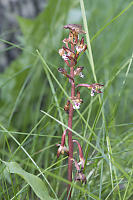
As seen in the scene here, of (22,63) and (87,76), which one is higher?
(22,63)

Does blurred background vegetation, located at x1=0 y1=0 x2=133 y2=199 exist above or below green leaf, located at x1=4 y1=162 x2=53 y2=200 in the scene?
above

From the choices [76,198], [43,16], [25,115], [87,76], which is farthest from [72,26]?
[43,16]

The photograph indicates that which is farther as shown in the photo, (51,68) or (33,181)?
(51,68)

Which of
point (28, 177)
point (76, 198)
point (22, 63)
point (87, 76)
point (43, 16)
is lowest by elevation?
point (76, 198)

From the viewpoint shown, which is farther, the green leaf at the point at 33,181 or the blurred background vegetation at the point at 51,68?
the blurred background vegetation at the point at 51,68

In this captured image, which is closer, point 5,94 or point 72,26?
point 72,26

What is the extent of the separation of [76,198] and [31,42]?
1.52 meters

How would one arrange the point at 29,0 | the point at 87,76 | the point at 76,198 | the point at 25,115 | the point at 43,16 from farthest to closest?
1. the point at 29,0
2. the point at 43,16
3. the point at 25,115
4. the point at 87,76
5. the point at 76,198

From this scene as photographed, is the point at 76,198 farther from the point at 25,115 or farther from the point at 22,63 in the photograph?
the point at 22,63

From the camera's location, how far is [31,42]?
2156mm

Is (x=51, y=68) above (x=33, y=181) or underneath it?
above

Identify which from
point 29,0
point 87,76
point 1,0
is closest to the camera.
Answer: point 87,76

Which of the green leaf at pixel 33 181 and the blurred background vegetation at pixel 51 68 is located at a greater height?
the blurred background vegetation at pixel 51 68

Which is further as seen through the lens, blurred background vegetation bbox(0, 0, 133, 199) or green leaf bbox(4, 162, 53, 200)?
blurred background vegetation bbox(0, 0, 133, 199)
